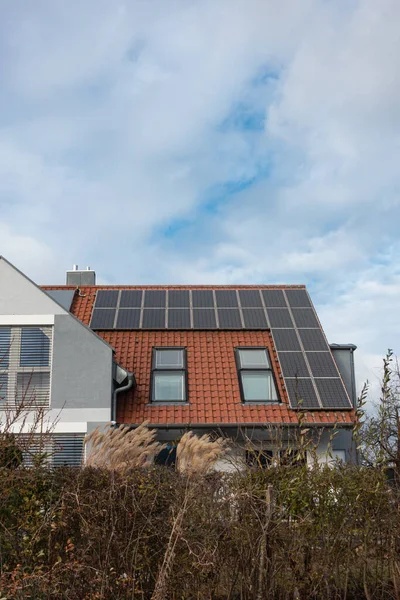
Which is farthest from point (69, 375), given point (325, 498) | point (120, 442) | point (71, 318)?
point (325, 498)

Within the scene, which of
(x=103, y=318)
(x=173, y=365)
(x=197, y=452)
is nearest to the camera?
(x=197, y=452)

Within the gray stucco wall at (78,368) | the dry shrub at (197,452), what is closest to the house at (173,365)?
the gray stucco wall at (78,368)

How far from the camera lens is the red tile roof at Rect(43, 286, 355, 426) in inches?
611

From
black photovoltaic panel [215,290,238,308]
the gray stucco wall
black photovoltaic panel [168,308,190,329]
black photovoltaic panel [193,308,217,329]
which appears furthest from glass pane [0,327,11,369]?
black photovoltaic panel [215,290,238,308]

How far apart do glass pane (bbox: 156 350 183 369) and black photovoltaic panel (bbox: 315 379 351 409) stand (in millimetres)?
3628

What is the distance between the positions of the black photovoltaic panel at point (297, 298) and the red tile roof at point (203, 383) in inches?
72.8

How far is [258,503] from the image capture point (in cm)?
673

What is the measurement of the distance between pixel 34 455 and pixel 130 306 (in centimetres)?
1265

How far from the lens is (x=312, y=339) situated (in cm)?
1798

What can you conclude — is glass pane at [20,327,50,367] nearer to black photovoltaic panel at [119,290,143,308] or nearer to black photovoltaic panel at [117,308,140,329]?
black photovoltaic panel at [117,308,140,329]

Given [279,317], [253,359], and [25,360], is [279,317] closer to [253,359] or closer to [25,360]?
[253,359]

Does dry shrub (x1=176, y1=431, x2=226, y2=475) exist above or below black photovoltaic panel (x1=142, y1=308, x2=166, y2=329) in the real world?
below

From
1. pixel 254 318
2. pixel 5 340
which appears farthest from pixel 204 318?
pixel 5 340

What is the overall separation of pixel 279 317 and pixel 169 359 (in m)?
3.61
